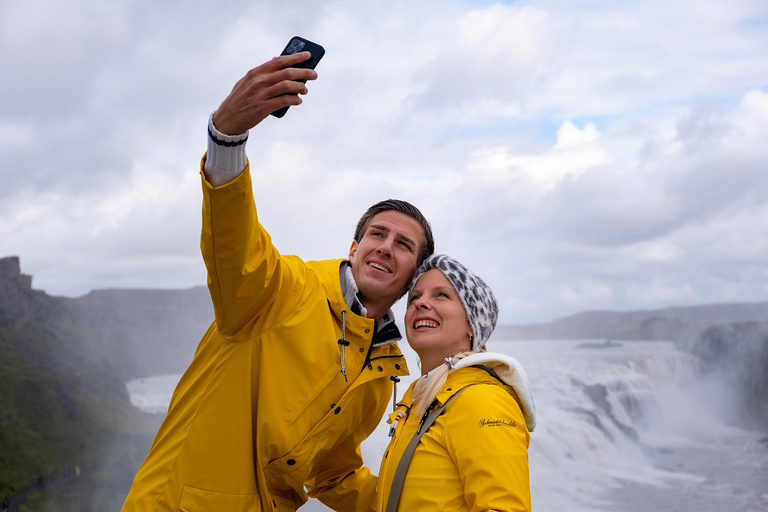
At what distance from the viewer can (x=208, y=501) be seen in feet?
9.09

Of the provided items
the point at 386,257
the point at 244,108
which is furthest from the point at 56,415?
the point at 244,108

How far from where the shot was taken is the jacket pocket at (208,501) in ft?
9.05

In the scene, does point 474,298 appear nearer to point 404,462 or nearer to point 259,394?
point 404,462

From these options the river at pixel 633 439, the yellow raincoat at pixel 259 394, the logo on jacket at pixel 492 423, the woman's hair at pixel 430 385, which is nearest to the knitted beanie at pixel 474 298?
the woman's hair at pixel 430 385

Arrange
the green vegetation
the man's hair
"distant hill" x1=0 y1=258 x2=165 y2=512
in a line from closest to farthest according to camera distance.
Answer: the man's hair
the green vegetation
"distant hill" x1=0 y1=258 x2=165 y2=512

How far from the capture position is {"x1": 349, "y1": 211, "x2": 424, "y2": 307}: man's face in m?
3.34

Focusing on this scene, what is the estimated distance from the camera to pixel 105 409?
34.4ft

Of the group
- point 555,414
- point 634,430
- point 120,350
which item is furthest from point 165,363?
point 634,430

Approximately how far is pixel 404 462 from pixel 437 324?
0.76 metres

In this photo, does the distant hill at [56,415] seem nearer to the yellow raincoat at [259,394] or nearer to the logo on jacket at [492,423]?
the yellow raincoat at [259,394]

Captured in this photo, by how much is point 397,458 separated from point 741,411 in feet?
94.3

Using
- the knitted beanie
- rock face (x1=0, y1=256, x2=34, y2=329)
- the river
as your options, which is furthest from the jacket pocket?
the river

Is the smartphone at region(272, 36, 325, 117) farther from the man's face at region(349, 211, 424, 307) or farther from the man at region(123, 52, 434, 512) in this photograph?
the man's face at region(349, 211, 424, 307)

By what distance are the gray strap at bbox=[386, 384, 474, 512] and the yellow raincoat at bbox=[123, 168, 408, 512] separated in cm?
49
